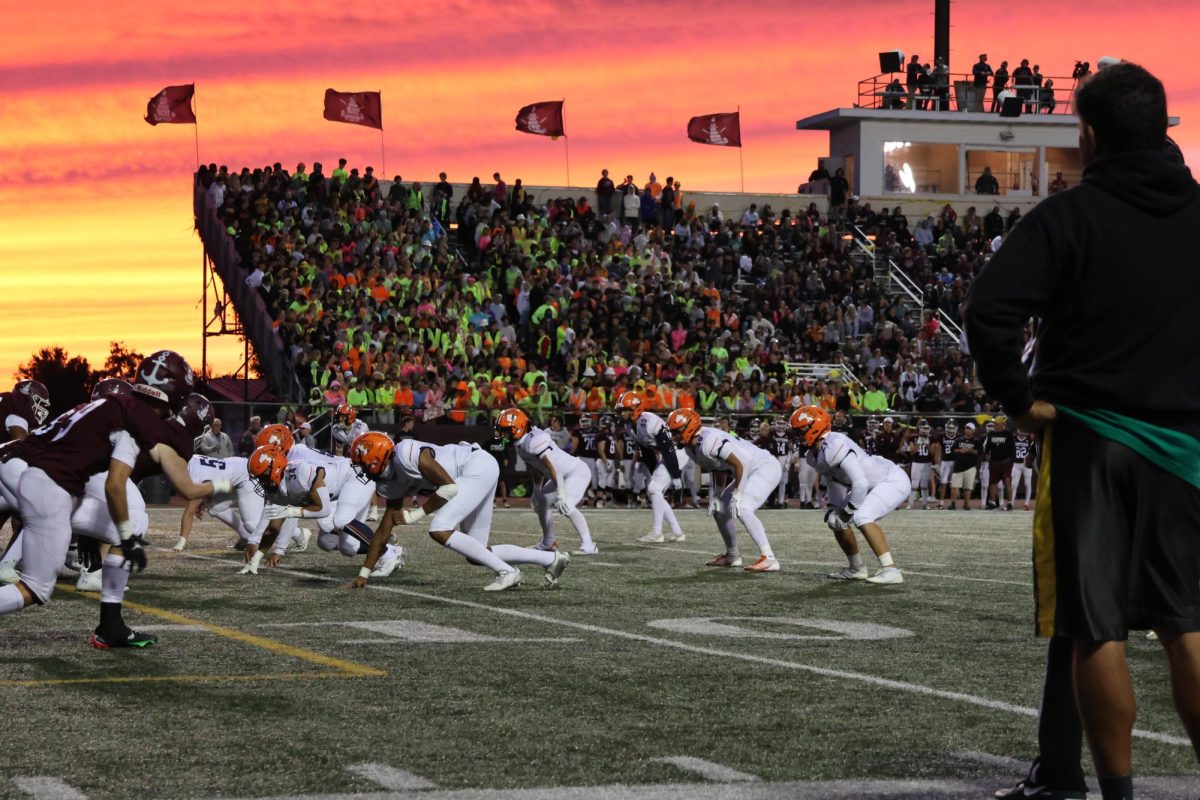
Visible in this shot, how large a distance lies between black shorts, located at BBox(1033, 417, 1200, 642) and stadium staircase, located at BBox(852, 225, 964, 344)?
33.1 m

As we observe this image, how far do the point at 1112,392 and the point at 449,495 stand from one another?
8.73 metres

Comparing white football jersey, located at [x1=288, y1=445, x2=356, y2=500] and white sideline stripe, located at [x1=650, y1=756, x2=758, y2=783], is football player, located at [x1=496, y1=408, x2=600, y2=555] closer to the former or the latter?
white football jersey, located at [x1=288, y1=445, x2=356, y2=500]

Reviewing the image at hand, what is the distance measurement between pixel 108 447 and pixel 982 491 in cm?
2369

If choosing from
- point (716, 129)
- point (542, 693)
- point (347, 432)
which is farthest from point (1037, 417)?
point (716, 129)

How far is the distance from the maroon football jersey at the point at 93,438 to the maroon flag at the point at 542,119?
32327 millimetres

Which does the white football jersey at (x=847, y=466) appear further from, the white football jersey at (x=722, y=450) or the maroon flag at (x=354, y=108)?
the maroon flag at (x=354, y=108)

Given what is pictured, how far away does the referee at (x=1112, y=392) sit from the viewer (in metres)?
4.26

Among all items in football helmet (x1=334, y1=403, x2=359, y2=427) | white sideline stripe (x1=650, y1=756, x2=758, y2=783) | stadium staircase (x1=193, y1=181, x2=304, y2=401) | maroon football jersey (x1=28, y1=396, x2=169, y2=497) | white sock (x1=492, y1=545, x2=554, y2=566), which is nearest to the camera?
white sideline stripe (x1=650, y1=756, x2=758, y2=783)

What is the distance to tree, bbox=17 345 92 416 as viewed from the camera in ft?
341

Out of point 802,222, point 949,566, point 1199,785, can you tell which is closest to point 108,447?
point 1199,785

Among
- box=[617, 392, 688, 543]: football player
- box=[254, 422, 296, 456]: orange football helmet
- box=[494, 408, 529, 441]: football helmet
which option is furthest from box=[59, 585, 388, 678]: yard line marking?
box=[617, 392, 688, 543]: football player

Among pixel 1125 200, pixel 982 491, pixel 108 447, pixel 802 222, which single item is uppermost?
pixel 802 222

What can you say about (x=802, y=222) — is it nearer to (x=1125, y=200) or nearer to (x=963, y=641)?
→ (x=963, y=641)

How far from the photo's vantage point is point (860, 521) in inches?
552
